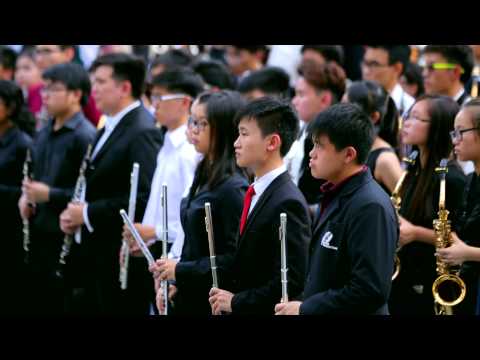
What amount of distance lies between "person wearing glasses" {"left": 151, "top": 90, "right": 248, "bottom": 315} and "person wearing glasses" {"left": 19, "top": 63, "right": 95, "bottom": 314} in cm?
193

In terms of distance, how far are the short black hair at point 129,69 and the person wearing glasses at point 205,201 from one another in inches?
66.2

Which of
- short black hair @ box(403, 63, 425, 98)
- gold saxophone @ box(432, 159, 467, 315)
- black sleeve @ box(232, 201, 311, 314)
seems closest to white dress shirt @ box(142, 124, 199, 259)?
black sleeve @ box(232, 201, 311, 314)

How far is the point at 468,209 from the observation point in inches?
201

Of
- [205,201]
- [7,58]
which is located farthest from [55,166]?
[7,58]

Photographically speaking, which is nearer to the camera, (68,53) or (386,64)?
(386,64)

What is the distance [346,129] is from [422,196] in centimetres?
127

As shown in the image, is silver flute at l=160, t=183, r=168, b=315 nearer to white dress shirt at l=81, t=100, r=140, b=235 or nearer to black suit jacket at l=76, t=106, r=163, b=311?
black suit jacket at l=76, t=106, r=163, b=311

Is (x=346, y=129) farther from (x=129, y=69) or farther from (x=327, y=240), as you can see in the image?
(x=129, y=69)

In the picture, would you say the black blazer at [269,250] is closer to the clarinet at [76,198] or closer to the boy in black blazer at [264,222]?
the boy in black blazer at [264,222]

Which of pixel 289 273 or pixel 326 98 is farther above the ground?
pixel 326 98

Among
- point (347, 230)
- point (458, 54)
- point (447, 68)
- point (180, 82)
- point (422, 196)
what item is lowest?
point (347, 230)

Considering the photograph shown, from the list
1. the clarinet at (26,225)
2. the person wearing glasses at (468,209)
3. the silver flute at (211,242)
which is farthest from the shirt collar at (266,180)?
the clarinet at (26,225)

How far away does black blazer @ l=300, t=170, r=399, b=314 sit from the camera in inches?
163
